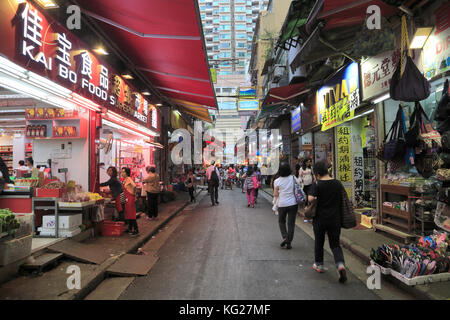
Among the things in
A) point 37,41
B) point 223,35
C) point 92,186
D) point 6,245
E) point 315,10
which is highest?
point 223,35

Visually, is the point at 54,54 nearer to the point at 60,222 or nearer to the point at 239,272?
the point at 60,222

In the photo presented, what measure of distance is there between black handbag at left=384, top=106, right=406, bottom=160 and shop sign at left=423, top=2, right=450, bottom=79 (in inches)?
40.5

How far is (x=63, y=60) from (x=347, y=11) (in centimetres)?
580

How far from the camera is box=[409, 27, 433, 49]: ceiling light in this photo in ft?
17.4

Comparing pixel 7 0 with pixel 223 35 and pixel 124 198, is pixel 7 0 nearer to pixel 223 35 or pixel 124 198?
pixel 124 198

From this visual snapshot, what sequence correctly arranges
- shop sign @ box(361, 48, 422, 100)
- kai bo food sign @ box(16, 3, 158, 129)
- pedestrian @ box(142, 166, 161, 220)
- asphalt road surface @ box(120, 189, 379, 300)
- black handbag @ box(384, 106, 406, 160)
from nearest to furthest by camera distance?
asphalt road surface @ box(120, 189, 379, 300) → kai bo food sign @ box(16, 3, 158, 129) → black handbag @ box(384, 106, 406, 160) → shop sign @ box(361, 48, 422, 100) → pedestrian @ box(142, 166, 161, 220)

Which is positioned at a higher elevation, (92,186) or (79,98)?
(79,98)

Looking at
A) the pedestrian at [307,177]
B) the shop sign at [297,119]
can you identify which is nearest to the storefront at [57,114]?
the pedestrian at [307,177]

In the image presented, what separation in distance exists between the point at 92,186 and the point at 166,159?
9175mm

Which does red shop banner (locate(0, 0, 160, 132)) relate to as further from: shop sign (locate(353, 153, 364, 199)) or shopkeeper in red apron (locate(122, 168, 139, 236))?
shop sign (locate(353, 153, 364, 199))

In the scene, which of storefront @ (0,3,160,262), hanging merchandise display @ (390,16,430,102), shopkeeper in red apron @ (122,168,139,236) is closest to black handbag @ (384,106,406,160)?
hanging merchandise display @ (390,16,430,102)

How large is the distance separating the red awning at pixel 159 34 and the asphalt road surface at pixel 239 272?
15.4ft
